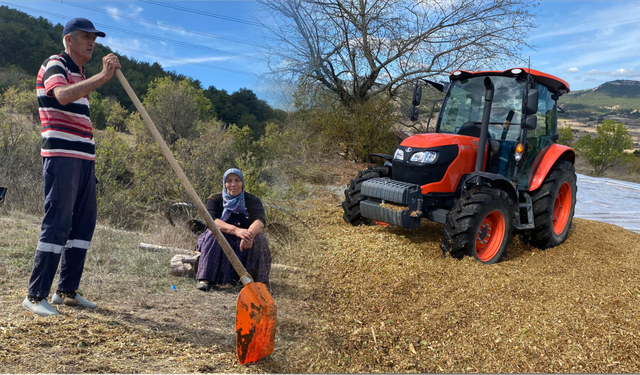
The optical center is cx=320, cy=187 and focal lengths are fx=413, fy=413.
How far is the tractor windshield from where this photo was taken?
504 centimetres

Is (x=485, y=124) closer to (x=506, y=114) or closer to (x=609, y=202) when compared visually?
(x=506, y=114)

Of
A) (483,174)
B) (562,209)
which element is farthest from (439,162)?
(562,209)

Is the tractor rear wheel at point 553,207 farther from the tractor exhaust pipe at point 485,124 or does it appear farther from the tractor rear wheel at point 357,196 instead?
the tractor rear wheel at point 357,196

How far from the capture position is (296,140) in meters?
13.3

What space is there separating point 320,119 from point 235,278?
9.85m

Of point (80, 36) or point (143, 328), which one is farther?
point (80, 36)

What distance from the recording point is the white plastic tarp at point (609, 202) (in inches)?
320

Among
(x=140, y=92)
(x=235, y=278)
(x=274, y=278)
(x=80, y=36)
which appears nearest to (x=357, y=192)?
(x=274, y=278)

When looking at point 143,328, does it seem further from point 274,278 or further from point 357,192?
point 357,192

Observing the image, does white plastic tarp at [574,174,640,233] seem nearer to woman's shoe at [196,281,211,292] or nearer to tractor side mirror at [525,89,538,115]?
tractor side mirror at [525,89,538,115]

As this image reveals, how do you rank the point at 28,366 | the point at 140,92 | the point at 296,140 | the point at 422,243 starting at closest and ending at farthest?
the point at 28,366
the point at 422,243
the point at 296,140
the point at 140,92

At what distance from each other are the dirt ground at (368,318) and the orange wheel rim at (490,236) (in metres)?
0.32

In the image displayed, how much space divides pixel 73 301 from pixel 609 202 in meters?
10.6

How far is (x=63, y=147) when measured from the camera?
9.38ft
